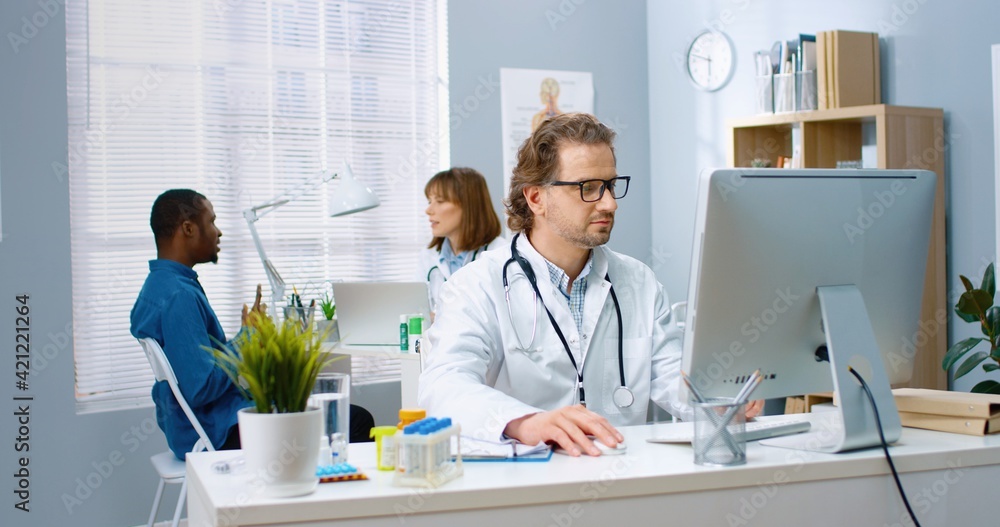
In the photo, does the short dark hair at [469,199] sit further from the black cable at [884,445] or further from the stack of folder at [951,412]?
the black cable at [884,445]

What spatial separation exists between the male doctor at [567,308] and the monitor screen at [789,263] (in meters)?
0.51

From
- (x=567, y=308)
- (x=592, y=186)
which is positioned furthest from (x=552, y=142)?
(x=567, y=308)

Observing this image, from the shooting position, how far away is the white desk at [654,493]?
130 centimetres

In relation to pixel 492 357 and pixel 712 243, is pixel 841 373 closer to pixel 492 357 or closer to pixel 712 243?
pixel 712 243

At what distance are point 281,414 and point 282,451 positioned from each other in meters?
0.05

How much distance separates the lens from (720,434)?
146 cm

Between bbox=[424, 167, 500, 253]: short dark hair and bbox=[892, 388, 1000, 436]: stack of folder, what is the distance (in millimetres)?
2536

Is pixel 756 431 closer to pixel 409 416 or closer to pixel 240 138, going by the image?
pixel 409 416

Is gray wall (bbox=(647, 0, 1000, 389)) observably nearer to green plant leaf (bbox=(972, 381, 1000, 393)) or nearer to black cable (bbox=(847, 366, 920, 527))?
green plant leaf (bbox=(972, 381, 1000, 393))

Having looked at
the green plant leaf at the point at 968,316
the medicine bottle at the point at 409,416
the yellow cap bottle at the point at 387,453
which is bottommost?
the yellow cap bottle at the point at 387,453

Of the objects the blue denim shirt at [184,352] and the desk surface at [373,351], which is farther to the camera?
the desk surface at [373,351]

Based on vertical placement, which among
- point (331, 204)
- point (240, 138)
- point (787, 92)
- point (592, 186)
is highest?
point (787, 92)

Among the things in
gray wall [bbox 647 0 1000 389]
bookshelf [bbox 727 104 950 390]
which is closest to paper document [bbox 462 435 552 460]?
bookshelf [bbox 727 104 950 390]

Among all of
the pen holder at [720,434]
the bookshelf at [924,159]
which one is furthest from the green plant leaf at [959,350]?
the pen holder at [720,434]
